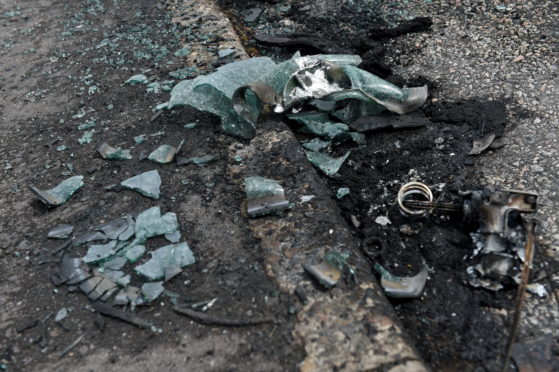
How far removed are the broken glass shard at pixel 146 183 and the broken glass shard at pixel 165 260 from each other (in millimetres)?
366

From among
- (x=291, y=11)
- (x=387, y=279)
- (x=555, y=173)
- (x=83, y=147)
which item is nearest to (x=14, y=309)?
(x=83, y=147)

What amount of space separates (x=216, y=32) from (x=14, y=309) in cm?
234

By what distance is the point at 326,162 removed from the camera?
8.89 ft

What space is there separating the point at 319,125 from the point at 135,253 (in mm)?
1249

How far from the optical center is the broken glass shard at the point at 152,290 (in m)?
2.07

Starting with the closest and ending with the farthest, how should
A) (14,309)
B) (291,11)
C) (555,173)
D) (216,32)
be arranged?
1. (14,309)
2. (555,173)
3. (216,32)
4. (291,11)

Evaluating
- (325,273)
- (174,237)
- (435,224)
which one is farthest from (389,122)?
(174,237)

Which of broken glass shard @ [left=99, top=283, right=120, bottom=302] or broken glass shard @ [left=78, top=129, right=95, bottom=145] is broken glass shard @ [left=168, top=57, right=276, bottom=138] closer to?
broken glass shard @ [left=78, top=129, right=95, bottom=145]

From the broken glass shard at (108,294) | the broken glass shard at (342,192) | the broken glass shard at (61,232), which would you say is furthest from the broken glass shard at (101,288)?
the broken glass shard at (342,192)

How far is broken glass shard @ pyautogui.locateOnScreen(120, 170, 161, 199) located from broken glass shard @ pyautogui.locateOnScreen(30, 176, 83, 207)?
261mm

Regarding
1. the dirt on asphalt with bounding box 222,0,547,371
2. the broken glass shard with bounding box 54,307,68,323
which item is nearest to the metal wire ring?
the dirt on asphalt with bounding box 222,0,547,371

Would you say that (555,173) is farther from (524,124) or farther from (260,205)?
(260,205)

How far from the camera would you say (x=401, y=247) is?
91.4 inches

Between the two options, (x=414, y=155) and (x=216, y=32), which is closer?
(x=414, y=155)
